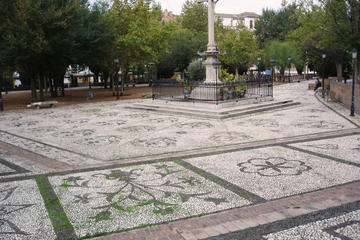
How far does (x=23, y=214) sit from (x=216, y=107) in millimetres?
12775

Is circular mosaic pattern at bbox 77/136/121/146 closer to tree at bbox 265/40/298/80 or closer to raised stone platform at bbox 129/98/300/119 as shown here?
raised stone platform at bbox 129/98/300/119

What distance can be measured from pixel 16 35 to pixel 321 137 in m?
19.8

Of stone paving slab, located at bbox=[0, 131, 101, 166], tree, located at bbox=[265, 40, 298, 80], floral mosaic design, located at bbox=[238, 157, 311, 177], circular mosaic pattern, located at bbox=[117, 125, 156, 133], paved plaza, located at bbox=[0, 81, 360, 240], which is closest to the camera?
paved plaza, located at bbox=[0, 81, 360, 240]

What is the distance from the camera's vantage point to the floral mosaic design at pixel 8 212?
495 centimetres

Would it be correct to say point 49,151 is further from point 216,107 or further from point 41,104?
point 41,104

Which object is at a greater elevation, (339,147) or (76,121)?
(76,121)

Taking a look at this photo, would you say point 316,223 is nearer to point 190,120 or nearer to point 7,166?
point 7,166

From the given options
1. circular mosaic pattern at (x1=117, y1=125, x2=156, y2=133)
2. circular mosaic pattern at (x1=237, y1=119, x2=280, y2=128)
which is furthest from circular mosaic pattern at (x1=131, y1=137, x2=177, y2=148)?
circular mosaic pattern at (x1=237, y1=119, x2=280, y2=128)

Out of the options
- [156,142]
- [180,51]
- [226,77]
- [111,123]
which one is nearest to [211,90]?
[226,77]

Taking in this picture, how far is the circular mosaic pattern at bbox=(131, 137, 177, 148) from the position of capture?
1057cm

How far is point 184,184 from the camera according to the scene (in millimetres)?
6801

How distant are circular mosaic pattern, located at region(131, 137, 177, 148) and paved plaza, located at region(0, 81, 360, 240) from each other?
0.03 meters

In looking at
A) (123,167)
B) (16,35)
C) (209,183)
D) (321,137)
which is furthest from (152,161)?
(16,35)

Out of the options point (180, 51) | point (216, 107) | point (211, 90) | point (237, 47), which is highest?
point (237, 47)
